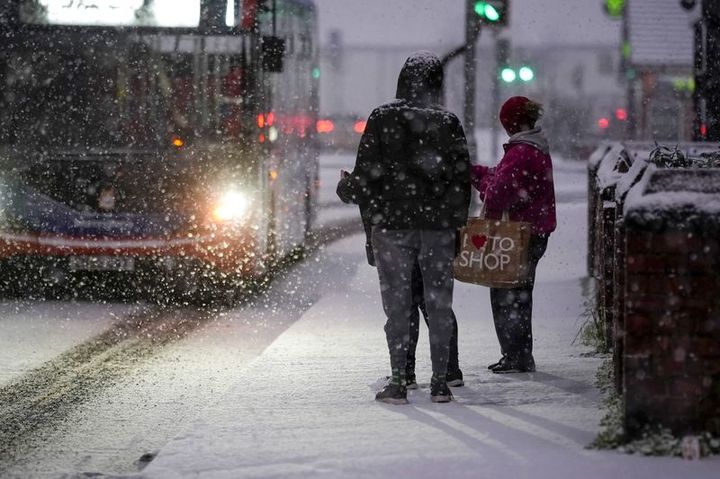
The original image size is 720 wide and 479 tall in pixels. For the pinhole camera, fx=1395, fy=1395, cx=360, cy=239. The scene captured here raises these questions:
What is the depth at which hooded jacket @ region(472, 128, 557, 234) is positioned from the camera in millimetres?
7582

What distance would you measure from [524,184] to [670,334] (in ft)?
7.27

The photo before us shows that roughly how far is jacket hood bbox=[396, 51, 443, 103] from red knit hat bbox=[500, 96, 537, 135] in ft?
3.37

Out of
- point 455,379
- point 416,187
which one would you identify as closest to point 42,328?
point 455,379

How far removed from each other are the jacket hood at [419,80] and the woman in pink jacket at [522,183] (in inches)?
39.4

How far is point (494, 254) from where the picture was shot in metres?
7.47

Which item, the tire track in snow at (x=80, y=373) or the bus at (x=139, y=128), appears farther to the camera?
the bus at (x=139, y=128)

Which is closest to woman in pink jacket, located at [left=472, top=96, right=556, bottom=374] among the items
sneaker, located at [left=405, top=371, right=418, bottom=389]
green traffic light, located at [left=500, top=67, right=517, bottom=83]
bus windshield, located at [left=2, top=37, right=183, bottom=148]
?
sneaker, located at [left=405, top=371, right=418, bottom=389]

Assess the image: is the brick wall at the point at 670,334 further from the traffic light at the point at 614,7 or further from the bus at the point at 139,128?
the traffic light at the point at 614,7

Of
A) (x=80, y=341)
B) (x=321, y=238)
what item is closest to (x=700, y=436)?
(x=80, y=341)

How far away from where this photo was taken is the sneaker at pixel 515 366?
796cm

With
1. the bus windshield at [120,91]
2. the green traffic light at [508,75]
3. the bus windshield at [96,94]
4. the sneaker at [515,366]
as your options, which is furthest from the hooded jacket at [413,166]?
the green traffic light at [508,75]

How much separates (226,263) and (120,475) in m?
7.16

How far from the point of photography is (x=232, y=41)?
13.1 meters

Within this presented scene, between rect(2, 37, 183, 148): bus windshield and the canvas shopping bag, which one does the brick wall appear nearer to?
the canvas shopping bag
